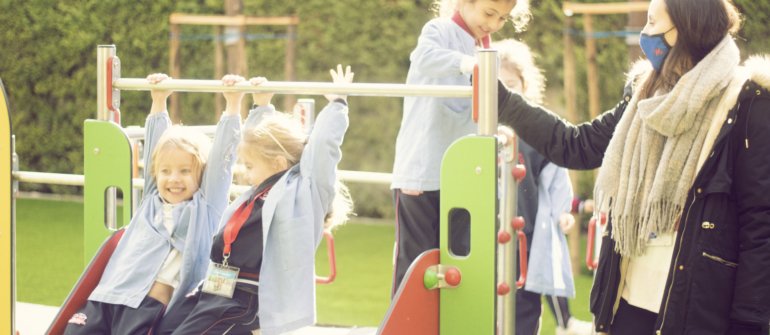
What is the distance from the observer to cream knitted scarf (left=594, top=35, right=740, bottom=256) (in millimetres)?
2500

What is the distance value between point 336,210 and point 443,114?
42cm

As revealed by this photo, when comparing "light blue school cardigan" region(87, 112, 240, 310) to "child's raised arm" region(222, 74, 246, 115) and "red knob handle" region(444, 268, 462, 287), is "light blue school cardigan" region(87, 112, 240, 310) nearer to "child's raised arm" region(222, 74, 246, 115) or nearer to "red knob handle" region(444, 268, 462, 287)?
"child's raised arm" region(222, 74, 246, 115)

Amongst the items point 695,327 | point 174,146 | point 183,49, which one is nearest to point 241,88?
point 174,146

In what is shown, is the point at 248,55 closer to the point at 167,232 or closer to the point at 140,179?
the point at 140,179

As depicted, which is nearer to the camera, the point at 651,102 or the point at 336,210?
the point at 651,102

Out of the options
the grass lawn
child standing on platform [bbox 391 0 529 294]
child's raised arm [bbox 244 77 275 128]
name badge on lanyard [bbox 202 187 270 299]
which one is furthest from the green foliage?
name badge on lanyard [bbox 202 187 270 299]

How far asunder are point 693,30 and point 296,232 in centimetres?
115

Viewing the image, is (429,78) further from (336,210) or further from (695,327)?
(695,327)

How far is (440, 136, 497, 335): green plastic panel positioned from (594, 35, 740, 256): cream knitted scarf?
0.30 meters

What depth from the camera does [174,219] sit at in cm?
329

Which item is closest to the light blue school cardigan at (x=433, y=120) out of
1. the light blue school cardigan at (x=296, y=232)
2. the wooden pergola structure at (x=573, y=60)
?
the light blue school cardigan at (x=296, y=232)

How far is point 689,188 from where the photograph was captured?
8.21 feet

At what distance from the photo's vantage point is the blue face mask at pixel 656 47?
2.61 metres

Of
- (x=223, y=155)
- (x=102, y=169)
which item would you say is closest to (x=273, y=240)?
(x=223, y=155)
